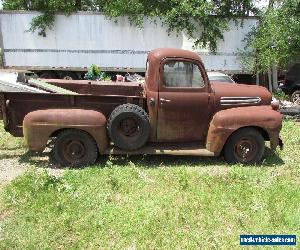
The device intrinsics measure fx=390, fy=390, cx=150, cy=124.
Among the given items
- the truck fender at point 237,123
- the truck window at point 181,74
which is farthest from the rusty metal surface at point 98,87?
the truck fender at point 237,123

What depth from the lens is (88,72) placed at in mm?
17672

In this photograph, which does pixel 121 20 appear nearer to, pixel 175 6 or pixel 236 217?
pixel 175 6

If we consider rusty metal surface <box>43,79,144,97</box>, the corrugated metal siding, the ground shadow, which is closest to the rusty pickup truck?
the ground shadow

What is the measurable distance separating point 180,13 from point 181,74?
36.6 feet

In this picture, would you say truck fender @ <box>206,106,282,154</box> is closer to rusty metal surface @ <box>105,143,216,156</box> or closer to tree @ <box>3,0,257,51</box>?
rusty metal surface @ <box>105,143,216,156</box>

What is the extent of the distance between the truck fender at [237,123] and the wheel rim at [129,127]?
4.66ft

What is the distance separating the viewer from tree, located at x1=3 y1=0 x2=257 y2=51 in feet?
58.6

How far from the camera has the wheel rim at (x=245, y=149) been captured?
7660mm

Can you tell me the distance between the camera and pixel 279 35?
51.7 feet

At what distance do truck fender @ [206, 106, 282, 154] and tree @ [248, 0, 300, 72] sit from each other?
8.90m

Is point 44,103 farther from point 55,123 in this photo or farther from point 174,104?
point 174,104

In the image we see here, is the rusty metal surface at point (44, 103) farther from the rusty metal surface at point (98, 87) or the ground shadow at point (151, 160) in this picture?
the rusty metal surface at point (98, 87)

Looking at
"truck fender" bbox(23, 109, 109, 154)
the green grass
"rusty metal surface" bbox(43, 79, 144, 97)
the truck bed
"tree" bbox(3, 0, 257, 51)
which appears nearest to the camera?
the green grass

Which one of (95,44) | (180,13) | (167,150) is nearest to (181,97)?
(167,150)
